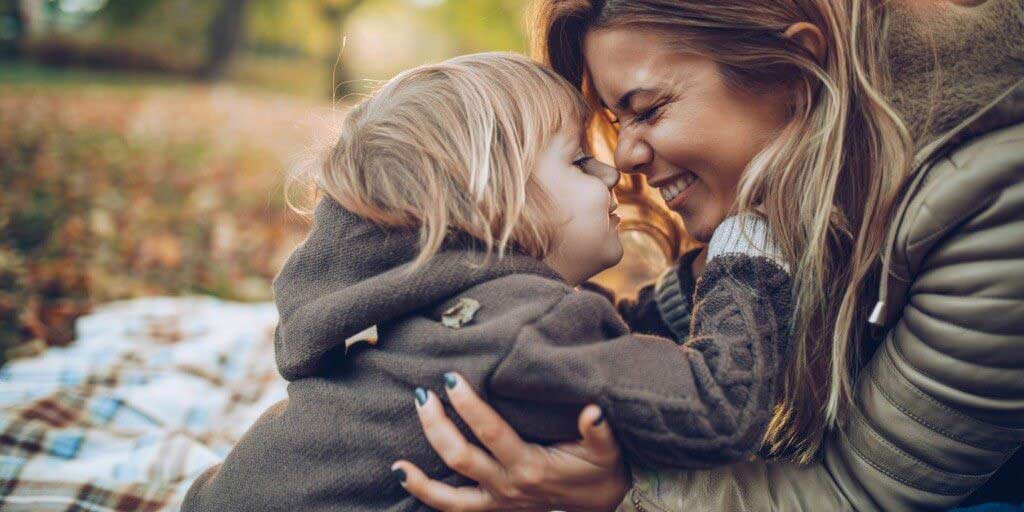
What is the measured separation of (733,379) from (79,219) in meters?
4.15

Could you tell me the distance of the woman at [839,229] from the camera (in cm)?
135

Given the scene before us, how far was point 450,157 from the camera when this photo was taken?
1.54 meters

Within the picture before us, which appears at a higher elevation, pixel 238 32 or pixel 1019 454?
pixel 1019 454

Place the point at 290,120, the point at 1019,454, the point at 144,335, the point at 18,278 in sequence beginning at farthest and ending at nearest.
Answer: the point at 290,120 → the point at 18,278 → the point at 144,335 → the point at 1019,454

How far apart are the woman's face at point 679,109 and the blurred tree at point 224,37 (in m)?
16.9

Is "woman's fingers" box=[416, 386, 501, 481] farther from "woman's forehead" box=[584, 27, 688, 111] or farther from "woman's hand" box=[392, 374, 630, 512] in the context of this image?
"woman's forehead" box=[584, 27, 688, 111]

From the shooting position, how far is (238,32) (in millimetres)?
17078

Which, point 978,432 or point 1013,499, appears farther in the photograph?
point 1013,499

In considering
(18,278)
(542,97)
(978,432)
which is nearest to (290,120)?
(18,278)

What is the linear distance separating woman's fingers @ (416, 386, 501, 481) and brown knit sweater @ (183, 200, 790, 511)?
1.4 inches

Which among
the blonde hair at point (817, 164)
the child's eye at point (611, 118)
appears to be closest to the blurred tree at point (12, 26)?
the child's eye at point (611, 118)

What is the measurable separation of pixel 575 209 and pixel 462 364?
476 millimetres

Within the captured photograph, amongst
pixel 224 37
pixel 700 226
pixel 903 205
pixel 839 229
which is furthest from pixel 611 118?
pixel 224 37

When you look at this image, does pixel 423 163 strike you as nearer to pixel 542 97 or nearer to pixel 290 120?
pixel 542 97
